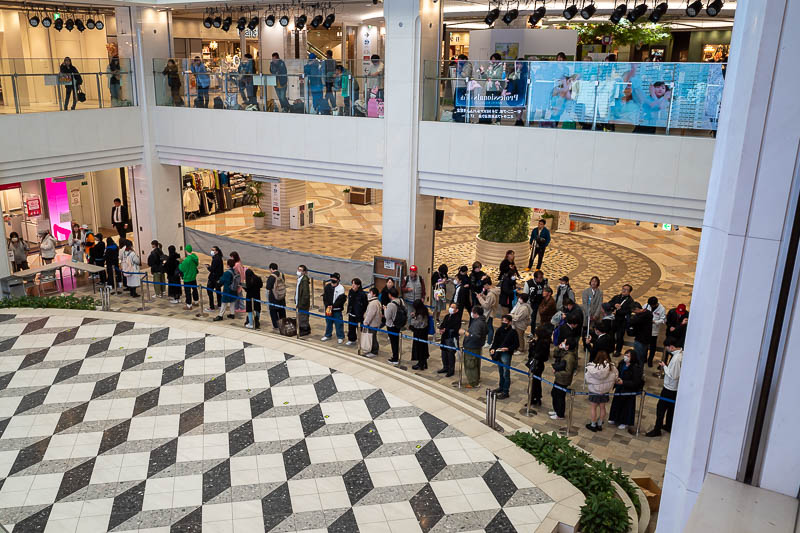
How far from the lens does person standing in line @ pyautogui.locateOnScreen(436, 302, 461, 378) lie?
10.7m

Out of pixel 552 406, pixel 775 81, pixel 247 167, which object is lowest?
pixel 552 406

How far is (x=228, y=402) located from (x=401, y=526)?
10.8 ft

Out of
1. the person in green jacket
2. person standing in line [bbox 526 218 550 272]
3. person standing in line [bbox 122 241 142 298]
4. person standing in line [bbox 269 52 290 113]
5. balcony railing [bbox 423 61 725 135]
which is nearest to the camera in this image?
balcony railing [bbox 423 61 725 135]

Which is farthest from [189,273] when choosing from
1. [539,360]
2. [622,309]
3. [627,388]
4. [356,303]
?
[627,388]

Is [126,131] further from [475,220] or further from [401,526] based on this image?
[401,526]

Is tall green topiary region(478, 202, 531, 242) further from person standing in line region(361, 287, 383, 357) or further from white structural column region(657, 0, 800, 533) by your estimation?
white structural column region(657, 0, 800, 533)

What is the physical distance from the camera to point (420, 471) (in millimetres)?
7348

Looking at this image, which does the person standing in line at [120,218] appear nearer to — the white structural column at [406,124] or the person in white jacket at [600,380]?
the white structural column at [406,124]

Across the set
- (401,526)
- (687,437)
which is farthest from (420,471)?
(687,437)

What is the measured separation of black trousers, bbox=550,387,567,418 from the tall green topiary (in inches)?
312

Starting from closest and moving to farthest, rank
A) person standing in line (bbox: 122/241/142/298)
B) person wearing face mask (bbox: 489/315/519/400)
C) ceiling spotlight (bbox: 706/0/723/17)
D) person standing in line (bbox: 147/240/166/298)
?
person wearing face mask (bbox: 489/315/519/400) < ceiling spotlight (bbox: 706/0/723/17) < person standing in line (bbox: 122/241/142/298) < person standing in line (bbox: 147/240/166/298)

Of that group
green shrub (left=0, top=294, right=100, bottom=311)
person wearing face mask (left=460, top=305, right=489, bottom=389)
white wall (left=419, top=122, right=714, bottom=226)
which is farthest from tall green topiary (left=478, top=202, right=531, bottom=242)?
green shrub (left=0, top=294, right=100, bottom=311)

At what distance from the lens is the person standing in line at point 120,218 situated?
58.5 feet

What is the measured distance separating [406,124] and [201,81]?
19.9ft
